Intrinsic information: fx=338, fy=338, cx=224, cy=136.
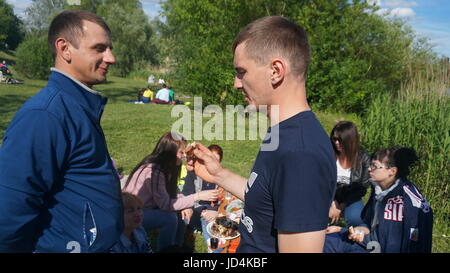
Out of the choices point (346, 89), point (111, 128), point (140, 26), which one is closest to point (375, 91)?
point (346, 89)

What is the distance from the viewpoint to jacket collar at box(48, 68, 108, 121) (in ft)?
6.13

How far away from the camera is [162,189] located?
4.10 m

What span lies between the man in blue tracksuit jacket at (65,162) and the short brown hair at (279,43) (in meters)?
1.00

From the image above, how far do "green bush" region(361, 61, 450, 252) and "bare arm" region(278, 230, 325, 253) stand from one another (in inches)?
175

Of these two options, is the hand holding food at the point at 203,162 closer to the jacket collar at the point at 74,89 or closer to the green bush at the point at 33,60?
the jacket collar at the point at 74,89

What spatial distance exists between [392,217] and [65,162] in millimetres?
2972

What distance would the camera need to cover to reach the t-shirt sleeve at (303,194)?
4.34 feet

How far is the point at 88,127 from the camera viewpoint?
6.07 feet

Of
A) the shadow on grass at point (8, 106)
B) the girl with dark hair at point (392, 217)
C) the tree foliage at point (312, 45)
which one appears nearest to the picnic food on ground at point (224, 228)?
the girl with dark hair at point (392, 217)

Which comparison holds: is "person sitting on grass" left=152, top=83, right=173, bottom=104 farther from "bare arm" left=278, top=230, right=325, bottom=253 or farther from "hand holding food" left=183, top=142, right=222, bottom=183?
"bare arm" left=278, top=230, right=325, bottom=253

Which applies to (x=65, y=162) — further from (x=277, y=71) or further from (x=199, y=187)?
(x=199, y=187)

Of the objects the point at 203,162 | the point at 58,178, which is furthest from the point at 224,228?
the point at 58,178

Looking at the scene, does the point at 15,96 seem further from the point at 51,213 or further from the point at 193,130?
the point at 51,213

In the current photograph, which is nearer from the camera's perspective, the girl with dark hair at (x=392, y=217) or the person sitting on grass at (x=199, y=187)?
the girl with dark hair at (x=392, y=217)
